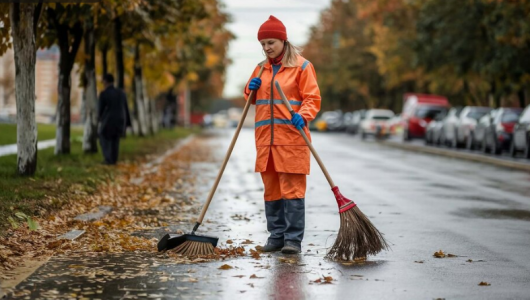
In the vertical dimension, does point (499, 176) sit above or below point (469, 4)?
below

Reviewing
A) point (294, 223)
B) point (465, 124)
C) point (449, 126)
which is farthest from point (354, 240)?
point (449, 126)

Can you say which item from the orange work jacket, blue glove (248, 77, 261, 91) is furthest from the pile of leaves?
blue glove (248, 77, 261, 91)

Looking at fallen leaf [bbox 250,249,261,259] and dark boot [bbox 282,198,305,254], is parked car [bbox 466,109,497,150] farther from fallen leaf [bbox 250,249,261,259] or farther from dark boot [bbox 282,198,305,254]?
fallen leaf [bbox 250,249,261,259]

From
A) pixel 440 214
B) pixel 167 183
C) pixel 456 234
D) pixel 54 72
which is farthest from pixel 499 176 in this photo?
pixel 54 72

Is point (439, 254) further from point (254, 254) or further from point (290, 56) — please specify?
point (290, 56)

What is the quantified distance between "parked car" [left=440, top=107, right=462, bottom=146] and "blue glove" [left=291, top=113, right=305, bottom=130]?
2862 cm

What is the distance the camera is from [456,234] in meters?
10.4

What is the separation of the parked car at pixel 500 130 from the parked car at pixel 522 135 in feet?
4.84

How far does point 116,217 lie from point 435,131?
2893 centimetres

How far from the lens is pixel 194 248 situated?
330 inches

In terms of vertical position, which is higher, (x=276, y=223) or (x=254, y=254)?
(x=276, y=223)

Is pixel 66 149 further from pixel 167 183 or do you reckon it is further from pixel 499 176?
pixel 499 176

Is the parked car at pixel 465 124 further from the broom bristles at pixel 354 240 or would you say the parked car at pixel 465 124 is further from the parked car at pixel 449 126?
the broom bristles at pixel 354 240

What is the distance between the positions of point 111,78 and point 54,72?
88624 mm
